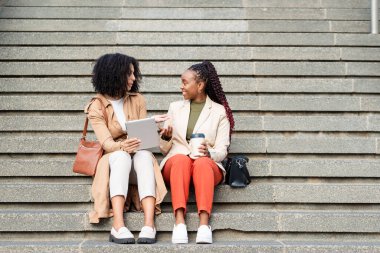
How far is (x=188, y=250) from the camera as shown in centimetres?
386

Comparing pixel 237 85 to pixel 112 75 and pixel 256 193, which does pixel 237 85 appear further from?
pixel 112 75

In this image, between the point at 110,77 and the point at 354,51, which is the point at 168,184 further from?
the point at 354,51

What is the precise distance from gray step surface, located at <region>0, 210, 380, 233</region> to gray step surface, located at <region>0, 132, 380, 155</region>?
0.91 meters

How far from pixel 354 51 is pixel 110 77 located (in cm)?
320

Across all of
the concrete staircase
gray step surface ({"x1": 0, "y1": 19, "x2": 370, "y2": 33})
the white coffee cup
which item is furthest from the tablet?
gray step surface ({"x1": 0, "y1": 19, "x2": 370, "y2": 33})

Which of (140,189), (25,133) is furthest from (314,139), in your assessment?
(25,133)

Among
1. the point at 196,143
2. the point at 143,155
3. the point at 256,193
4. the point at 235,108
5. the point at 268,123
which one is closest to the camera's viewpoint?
the point at 143,155

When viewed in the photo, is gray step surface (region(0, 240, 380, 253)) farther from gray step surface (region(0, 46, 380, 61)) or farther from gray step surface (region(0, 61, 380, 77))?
gray step surface (region(0, 46, 380, 61))

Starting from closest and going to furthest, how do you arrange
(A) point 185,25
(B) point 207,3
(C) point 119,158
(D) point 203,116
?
1. (C) point 119,158
2. (D) point 203,116
3. (A) point 185,25
4. (B) point 207,3

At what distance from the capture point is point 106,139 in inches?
171

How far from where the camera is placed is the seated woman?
405cm

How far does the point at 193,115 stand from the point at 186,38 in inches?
80.7

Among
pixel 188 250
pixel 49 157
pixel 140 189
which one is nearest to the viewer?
pixel 188 250

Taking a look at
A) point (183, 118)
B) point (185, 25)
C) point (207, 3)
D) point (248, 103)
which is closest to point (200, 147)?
point (183, 118)
